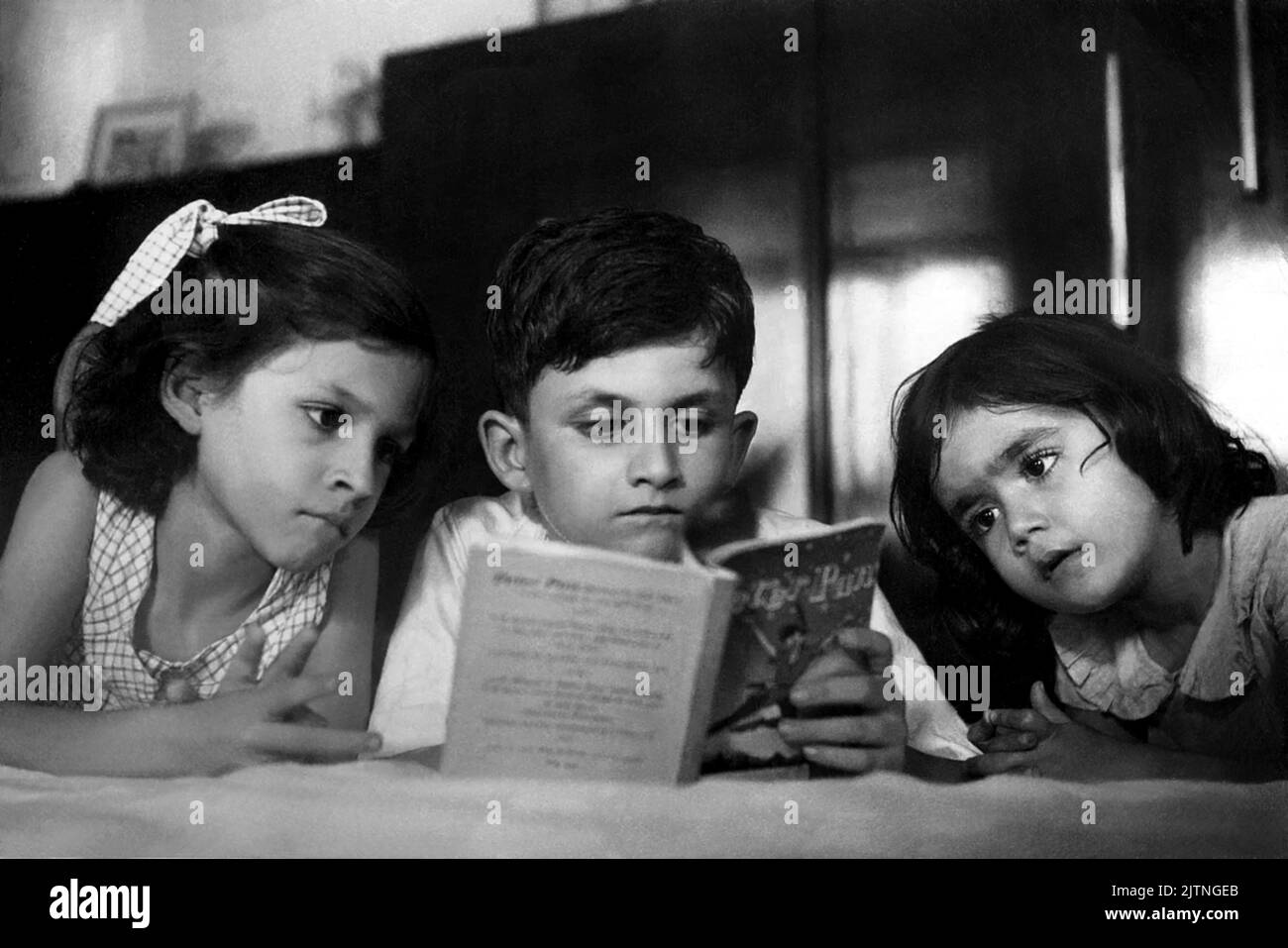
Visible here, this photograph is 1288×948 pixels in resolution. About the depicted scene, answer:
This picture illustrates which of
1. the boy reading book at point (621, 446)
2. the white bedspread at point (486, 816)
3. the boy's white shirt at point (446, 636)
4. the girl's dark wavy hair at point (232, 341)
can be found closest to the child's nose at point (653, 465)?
the boy reading book at point (621, 446)

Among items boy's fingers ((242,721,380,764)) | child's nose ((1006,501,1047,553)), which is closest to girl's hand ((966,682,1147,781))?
child's nose ((1006,501,1047,553))

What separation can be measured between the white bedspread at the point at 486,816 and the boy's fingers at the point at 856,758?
0.02 m

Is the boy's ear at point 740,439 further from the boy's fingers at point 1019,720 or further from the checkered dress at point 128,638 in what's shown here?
the checkered dress at point 128,638

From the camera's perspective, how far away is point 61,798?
1677 mm

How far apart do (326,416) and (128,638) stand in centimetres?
37

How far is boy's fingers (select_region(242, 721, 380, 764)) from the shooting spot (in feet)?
5.40

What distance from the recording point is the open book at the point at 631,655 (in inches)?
64.7

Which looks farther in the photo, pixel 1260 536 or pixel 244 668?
pixel 1260 536

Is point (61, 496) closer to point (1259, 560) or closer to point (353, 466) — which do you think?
point (353, 466)

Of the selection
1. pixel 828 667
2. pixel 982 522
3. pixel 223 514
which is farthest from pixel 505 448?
pixel 982 522

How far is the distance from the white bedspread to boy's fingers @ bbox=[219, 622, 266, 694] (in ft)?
0.35

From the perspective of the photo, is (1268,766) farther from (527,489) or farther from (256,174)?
(256,174)

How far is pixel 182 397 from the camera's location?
1.68 metres
